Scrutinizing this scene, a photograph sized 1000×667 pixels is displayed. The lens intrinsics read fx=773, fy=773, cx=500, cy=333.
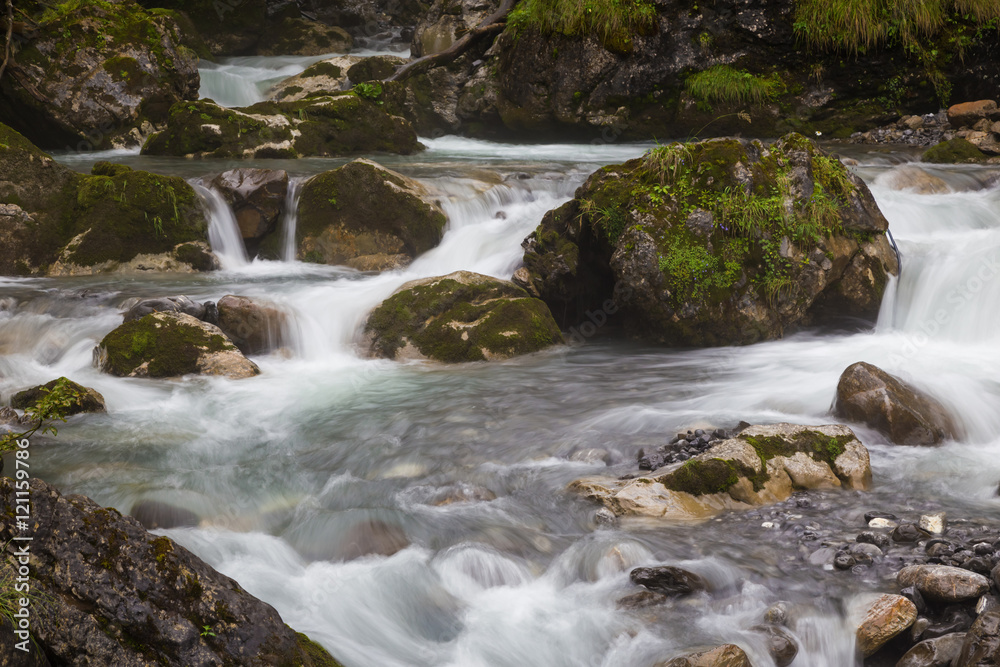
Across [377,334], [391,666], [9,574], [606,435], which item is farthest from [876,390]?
[9,574]

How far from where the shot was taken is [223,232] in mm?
10023

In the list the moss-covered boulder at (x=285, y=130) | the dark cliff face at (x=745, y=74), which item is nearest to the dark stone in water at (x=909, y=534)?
the dark cliff face at (x=745, y=74)

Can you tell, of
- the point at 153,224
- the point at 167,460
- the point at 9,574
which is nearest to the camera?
the point at 9,574

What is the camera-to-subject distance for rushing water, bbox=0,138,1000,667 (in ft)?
12.2

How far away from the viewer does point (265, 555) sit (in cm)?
421

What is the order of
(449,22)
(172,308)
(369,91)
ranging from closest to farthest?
1. (172,308)
2. (369,91)
3. (449,22)

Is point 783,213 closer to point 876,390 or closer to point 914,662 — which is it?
point 876,390

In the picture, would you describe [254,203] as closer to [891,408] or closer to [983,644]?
[891,408]

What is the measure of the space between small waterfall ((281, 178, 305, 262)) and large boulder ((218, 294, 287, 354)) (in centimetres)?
233

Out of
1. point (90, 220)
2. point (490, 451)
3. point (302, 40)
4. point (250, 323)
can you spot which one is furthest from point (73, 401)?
point (302, 40)

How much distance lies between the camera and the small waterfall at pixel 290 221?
10.1 m

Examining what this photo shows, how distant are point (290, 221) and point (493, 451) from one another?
5.81 meters

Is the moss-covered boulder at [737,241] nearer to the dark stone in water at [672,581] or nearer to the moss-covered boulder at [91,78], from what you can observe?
the dark stone in water at [672,581]

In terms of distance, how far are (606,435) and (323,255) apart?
551 centimetres
